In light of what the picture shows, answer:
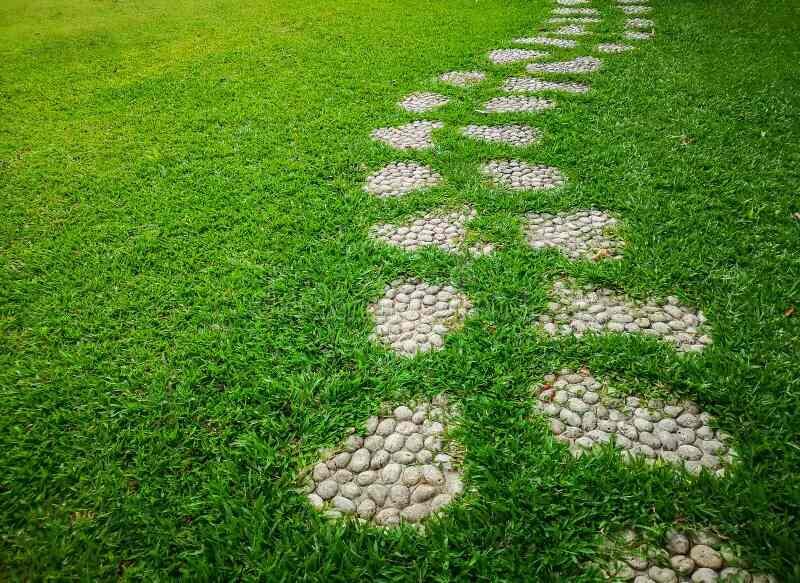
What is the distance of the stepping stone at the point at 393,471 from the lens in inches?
80.0

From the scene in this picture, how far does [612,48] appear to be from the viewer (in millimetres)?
8070

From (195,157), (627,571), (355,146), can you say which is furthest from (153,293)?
(627,571)

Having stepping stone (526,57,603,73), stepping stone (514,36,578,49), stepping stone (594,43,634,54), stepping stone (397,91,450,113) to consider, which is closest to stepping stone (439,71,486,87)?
stepping stone (397,91,450,113)

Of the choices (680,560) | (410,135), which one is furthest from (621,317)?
(410,135)

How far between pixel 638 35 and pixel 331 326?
926 cm

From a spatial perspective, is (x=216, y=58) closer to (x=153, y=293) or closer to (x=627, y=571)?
(x=153, y=293)

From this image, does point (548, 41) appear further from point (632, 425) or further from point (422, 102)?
point (632, 425)

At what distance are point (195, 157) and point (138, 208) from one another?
1.20m

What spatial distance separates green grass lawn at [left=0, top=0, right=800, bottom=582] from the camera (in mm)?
1918

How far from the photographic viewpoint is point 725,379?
2389 mm

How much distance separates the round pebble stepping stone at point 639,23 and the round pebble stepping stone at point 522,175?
7.02 metres

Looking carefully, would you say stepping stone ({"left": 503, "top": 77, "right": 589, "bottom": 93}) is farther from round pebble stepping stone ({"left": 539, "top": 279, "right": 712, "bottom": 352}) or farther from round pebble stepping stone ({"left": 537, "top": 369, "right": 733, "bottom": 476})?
round pebble stepping stone ({"left": 537, "top": 369, "right": 733, "bottom": 476})

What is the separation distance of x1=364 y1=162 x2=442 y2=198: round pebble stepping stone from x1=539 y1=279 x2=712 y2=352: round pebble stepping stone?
196cm

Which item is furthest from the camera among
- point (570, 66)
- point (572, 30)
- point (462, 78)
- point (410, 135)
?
point (572, 30)
